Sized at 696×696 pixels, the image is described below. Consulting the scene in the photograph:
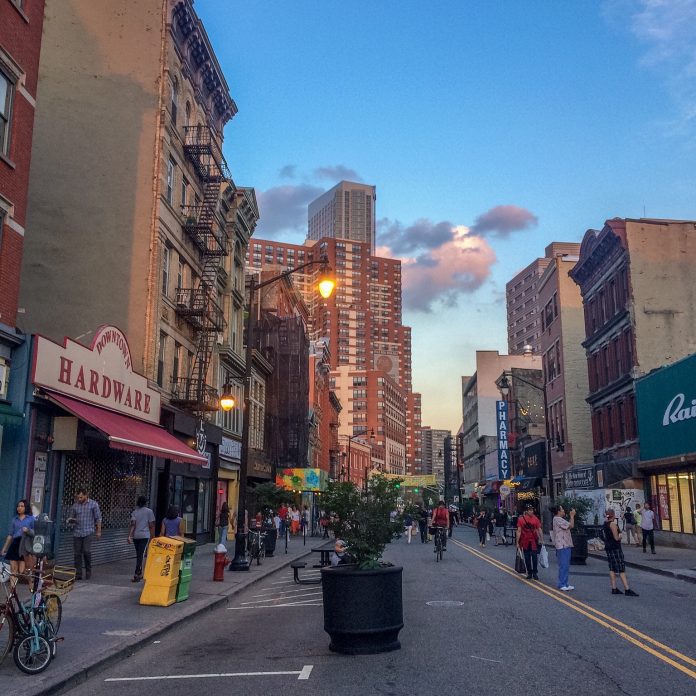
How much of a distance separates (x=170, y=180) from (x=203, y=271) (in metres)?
4.55

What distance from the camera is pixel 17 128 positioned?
16.9 meters

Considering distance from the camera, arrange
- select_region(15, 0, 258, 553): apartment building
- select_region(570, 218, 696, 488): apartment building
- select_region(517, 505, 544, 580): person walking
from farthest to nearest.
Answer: select_region(570, 218, 696, 488): apartment building, select_region(15, 0, 258, 553): apartment building, select_region(517, 505, 544, 580): person walking

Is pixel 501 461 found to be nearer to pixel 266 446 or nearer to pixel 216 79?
pixel 266 446

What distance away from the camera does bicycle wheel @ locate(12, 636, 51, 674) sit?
7777 millimetres

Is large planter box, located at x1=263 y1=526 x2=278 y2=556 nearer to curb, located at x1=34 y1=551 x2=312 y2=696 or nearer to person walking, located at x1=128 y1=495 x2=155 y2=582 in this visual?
person walking, located at x1=128 y1=495 x2=155 y2=582

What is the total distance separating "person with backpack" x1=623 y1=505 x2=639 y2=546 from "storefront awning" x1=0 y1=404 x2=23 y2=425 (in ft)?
82.2

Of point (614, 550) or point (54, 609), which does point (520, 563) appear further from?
point (54, 609)

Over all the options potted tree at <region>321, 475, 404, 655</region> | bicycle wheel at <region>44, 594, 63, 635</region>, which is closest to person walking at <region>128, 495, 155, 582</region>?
bicycle wheel at <region>44, 594, 63, 635</region>

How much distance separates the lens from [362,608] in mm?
8766

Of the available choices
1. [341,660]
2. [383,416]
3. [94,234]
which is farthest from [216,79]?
[383,416]

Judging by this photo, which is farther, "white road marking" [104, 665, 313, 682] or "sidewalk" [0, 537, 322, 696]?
"white road marking" [104, 665, 313, 682]

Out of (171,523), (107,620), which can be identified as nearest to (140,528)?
(171,523)

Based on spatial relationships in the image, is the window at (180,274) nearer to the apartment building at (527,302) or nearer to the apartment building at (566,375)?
the apartment building at (566,375)

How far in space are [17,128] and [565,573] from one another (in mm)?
16014
